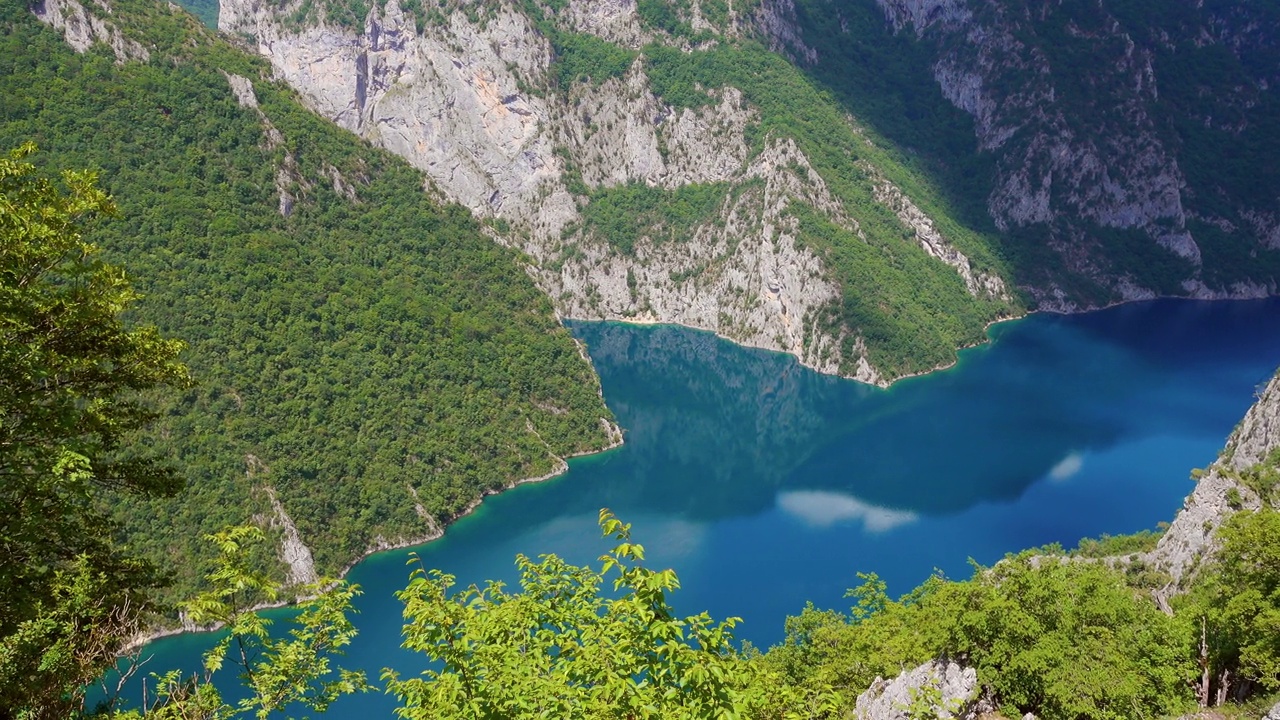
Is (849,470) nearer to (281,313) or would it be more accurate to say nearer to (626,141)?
(281,313)

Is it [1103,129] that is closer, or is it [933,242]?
[933,242]

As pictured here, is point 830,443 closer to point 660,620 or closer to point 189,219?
point 189,219

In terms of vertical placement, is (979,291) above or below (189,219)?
above

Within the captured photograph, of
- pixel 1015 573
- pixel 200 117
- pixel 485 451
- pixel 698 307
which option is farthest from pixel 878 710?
pixel 698 307

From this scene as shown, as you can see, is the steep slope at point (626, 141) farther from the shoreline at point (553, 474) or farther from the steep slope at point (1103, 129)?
the steep slope at point (1103, 129)

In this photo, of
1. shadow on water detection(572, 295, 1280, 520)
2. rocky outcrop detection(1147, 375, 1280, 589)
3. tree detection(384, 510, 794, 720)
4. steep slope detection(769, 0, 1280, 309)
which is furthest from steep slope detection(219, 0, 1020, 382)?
tree detection(384, 510, 794, 720)

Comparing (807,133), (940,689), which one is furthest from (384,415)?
(807,133)
